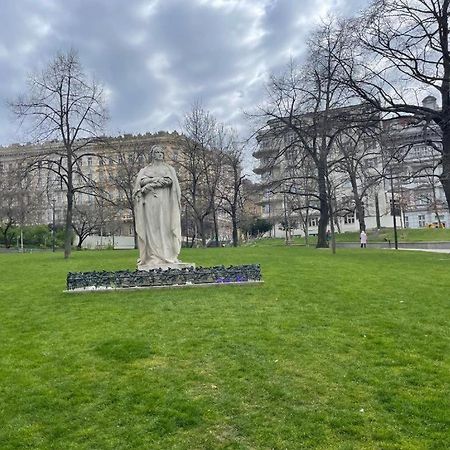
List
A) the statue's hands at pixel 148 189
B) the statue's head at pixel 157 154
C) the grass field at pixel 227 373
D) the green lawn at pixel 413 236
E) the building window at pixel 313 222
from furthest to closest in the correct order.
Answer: the building window at pixel 313 222 → the green lawn at pixel 413 236 → the statue's head at pixel 157 154 → the statue's hands at pixel 148 189 → the grass field at pixel 227 373

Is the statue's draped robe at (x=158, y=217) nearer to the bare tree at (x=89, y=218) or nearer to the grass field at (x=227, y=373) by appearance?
the grass field at (x=227, y=373)

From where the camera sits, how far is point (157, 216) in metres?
13.2

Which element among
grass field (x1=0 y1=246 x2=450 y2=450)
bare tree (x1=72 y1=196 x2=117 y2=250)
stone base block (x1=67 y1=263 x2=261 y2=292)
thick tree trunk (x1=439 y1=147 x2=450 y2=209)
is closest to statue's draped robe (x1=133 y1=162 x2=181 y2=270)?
stone base block (x1=67 y1=263 x2=261 y2=292)

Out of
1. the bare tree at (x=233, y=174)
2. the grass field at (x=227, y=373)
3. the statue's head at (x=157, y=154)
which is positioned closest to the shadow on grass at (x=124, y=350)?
the grass field at (x=227, y=373)

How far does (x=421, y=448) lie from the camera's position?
12.6 ft

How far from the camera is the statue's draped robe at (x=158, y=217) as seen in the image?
13.1 m

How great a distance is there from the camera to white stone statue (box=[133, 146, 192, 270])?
13.1m

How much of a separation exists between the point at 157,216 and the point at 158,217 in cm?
4

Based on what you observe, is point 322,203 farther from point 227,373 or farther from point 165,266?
point 227,373

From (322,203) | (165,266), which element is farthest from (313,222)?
(165,266)

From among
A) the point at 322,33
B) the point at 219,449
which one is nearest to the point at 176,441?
the point at 219,449

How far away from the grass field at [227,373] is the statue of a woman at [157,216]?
3246mm

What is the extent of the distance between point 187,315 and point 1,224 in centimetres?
5551

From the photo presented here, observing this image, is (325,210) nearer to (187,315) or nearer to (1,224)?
(187,315)
